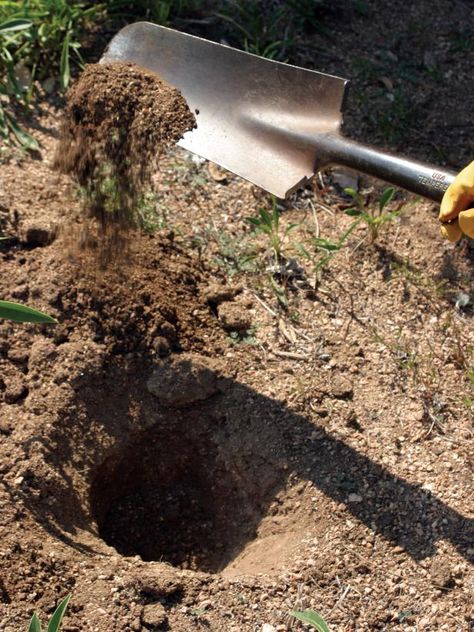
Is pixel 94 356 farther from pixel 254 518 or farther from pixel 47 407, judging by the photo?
pixel 254 518

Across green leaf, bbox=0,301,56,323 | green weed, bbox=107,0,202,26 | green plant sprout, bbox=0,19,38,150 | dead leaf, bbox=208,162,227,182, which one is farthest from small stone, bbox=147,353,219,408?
green weed, bbox=107,0,202,26

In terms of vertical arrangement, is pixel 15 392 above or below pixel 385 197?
below

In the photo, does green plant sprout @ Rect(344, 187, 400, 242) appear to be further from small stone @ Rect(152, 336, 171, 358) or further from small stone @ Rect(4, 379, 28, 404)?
small stone @ Rect(4, 379, 28, 404)

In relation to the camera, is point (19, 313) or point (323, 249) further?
point (323, 249)

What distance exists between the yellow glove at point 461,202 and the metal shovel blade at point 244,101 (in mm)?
563

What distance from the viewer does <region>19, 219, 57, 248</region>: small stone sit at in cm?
308

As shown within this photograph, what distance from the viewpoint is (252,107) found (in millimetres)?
3053

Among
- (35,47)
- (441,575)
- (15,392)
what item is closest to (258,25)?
(35,47)

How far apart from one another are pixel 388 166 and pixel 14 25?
1.76 meters

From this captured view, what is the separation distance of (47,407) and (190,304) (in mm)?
604

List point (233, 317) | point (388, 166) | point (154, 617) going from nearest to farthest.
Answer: point (154, 617) < point (388, 166) < point (233, 317)

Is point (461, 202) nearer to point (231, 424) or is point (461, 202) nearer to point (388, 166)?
point (388, 166)

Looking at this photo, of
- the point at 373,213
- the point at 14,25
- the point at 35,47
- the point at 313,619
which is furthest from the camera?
the point at 35,47

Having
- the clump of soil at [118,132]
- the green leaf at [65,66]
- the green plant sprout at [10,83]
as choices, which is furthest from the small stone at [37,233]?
the green leaf at [65,66]
